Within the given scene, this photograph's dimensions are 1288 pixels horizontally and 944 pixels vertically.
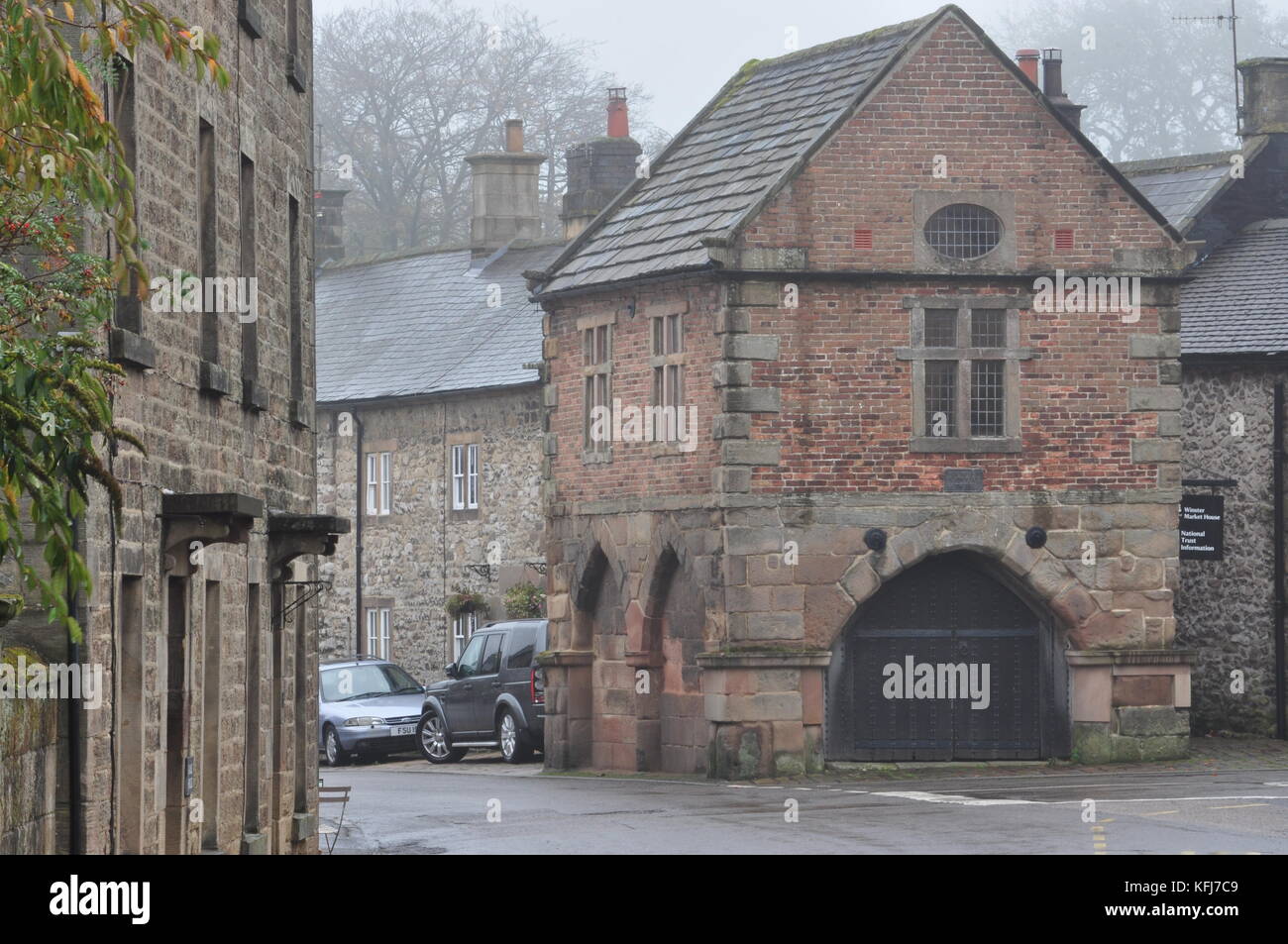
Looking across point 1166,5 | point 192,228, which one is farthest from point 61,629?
point 1166,5

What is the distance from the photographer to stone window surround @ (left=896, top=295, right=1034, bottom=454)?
27.8 metres

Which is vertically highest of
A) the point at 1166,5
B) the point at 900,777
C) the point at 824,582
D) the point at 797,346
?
the point at 1166,5

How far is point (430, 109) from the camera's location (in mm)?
67188

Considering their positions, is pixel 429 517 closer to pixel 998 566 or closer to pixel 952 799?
pixel 998 566

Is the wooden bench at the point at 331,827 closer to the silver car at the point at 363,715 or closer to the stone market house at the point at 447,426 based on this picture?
the silver car at the point at 363,715

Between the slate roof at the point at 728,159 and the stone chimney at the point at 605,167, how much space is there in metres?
8.92

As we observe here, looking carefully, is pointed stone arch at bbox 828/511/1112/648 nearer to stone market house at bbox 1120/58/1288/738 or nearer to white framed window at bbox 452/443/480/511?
stone market house at bbox 1120/58/1288/738

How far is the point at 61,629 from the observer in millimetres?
12547

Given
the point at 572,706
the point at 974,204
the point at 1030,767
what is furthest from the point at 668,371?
the point at 1030,767

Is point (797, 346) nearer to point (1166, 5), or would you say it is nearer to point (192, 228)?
point (192, 228)

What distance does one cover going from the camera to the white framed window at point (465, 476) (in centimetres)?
4228

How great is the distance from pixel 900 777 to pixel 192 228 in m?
13.1

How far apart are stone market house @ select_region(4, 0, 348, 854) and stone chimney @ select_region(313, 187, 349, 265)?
3214 cm
